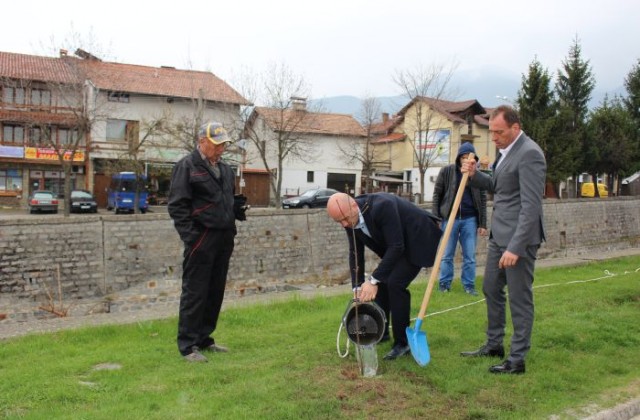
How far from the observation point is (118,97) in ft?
139

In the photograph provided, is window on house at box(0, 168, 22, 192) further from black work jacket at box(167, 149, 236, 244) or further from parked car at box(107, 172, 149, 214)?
black work jacket at box(167, 149, 236, 244)

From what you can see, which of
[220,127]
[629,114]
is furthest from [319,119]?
[220,127]

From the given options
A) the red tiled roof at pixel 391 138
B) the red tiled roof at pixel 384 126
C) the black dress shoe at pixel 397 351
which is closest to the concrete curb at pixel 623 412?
the black dress shoe at pixel 397 351

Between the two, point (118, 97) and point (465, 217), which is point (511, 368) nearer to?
point (465, 217)

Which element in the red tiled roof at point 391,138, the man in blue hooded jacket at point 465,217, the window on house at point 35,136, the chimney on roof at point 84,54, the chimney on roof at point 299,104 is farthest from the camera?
the red tiled roof at point 391,138

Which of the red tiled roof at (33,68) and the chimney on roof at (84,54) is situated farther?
the red tiled roof at (33,68)

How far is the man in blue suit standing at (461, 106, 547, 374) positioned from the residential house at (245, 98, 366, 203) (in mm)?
39961

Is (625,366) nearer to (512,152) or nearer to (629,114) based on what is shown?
(512,152)

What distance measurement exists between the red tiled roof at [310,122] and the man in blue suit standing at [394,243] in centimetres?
3680

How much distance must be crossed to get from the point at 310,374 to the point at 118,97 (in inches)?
1644

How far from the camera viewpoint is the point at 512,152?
15.9 feet

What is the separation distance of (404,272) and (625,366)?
213 centimetres

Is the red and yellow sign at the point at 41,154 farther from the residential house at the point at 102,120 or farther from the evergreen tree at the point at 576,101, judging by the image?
the evergreen tree at the point at 576,101

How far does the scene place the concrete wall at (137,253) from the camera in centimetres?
924
